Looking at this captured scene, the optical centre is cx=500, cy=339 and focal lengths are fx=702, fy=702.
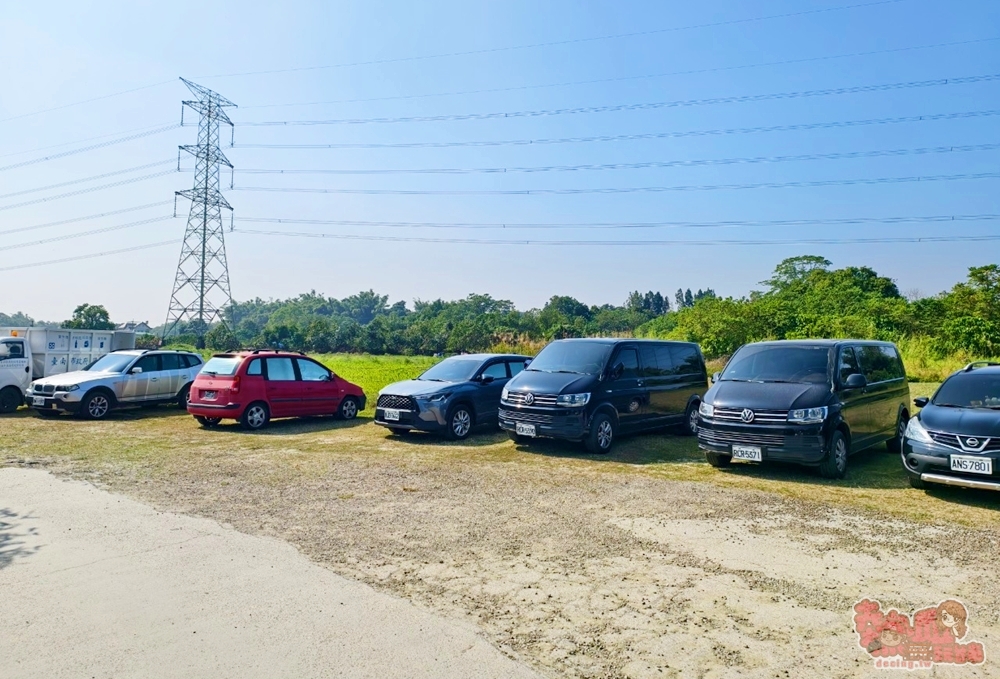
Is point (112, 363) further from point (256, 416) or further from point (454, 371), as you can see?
point (454, 371)

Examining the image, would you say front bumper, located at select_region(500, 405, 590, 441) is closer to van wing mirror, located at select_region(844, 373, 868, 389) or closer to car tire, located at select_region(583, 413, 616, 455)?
car tire, located at select_region(583, 413, 616, 455)

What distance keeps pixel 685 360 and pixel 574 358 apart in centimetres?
281

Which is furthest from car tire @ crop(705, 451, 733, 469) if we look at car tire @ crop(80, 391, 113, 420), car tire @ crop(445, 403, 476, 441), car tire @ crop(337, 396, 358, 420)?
car tire @ crop(80, 391, 113, 420)

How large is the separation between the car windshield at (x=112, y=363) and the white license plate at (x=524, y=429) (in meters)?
11.0

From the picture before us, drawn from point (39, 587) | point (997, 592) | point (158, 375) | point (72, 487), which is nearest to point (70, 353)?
point (158, 375)

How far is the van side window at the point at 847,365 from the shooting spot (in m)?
10.0

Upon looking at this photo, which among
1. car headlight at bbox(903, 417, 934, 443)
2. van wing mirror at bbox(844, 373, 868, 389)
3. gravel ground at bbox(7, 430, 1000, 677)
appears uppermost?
van wing mirror at bbox(844, 373, 868, 389)

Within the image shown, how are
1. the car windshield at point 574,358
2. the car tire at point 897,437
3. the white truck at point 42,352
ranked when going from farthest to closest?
1. the white truck at point 42,352
2. the car windshield at point 574,358
3. the car tire at point 897,437

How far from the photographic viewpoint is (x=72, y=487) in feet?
28.6

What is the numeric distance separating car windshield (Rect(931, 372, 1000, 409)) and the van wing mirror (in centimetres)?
104

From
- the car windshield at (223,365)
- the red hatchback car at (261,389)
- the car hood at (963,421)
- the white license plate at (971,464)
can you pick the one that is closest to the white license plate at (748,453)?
the car hood at (963,421)

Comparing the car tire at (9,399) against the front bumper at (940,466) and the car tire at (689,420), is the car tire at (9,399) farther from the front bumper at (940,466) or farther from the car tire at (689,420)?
the front bumper at (940,466)

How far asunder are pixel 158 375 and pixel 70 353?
357 centimetres

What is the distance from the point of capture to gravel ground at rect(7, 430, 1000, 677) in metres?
4.18
